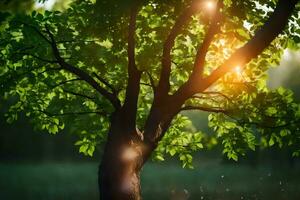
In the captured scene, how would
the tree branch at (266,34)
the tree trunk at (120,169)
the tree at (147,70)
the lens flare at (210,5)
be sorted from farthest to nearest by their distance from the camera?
the lens flare at (210,5) → the tree trunk at (120,169) → the tree at (147,70) → the tree branch at (266,34)

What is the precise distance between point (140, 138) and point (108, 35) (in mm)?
2577

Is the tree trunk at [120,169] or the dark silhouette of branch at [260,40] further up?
the dark silhouette of branch at [260,40]

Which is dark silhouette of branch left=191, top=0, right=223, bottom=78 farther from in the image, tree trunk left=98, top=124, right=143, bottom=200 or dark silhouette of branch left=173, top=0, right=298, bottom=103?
tree trunk left=98, top=124, right=143, bottom=200

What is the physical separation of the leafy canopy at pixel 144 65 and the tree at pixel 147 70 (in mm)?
31

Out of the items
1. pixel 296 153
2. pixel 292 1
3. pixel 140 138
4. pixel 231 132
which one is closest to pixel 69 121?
pixel 140 138

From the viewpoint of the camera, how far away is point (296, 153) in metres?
12.2

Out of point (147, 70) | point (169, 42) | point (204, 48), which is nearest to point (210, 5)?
point (204, 48)

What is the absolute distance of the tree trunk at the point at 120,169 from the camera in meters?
10.1

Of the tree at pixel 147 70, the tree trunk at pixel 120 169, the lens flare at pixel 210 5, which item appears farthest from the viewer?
the lens flare at pixel 210 5

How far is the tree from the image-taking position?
32.5ft

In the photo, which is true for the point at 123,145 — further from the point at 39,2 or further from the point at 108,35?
the point at 39,2

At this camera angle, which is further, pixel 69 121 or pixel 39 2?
pixel 69 121

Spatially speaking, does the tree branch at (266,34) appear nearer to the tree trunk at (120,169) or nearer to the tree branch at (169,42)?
the tree branch at (169,42)

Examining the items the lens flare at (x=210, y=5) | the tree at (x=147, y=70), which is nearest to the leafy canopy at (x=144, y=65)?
the tree at (x=147, y=70)
